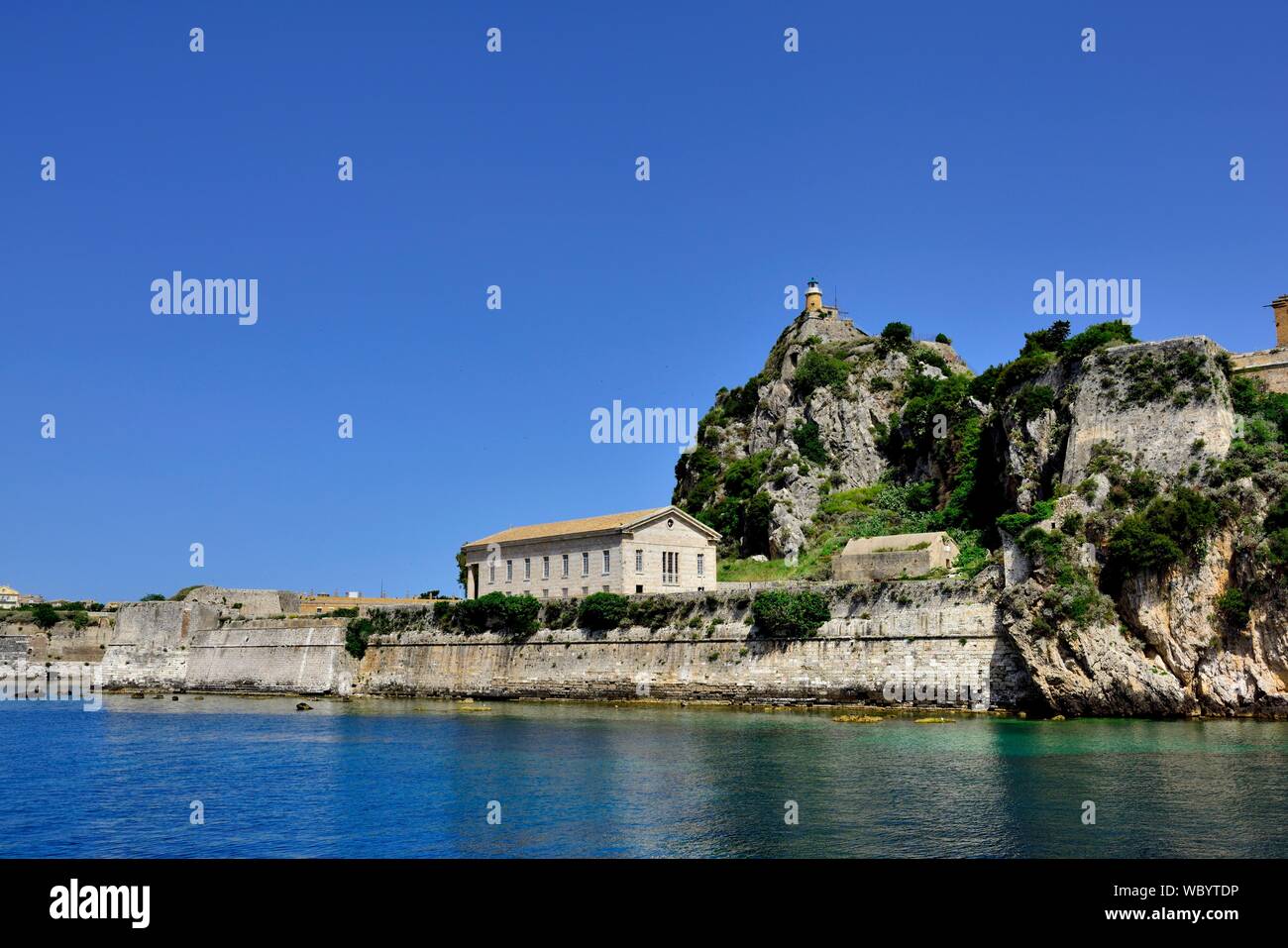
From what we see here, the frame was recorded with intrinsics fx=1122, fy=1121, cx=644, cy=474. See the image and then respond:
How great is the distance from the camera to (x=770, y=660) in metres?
36.1

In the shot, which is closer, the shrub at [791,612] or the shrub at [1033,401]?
the shrub at [791,612]

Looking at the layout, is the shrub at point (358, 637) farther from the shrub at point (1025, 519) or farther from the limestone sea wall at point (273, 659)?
the shrub at point (1025, 519)

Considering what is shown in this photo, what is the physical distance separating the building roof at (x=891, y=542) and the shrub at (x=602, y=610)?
930 cm

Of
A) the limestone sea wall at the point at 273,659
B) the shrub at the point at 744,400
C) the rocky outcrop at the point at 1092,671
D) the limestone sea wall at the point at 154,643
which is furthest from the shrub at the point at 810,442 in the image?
the limestone sea wall at the point at 154,643

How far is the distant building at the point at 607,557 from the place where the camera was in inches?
1715

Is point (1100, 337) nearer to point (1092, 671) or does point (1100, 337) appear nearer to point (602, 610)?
point (1092, 671)

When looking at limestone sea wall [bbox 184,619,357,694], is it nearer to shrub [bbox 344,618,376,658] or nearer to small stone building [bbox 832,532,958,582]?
shrub [bbox 344,618,376,658]

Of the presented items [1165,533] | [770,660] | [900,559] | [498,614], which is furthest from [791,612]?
[498,614]

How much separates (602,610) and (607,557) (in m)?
4.09
